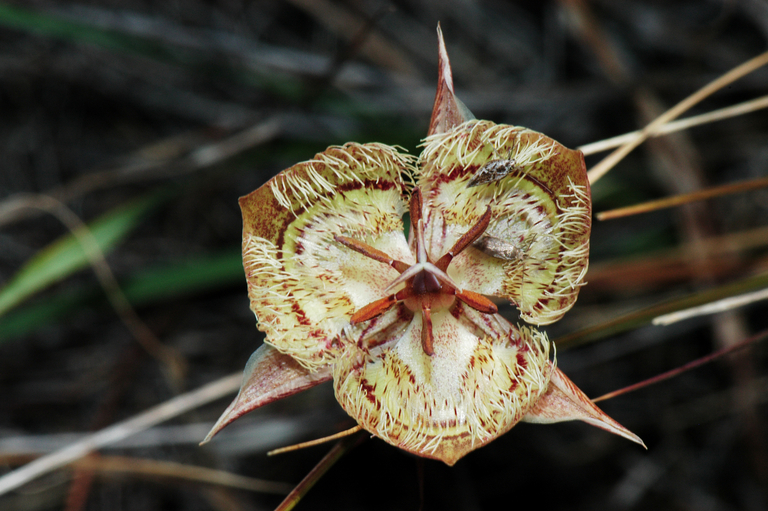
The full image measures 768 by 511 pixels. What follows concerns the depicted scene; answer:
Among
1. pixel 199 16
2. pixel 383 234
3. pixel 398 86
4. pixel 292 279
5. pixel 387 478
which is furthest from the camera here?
pixel 199 16

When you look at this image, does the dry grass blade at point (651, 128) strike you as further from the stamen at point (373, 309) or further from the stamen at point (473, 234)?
the stamen at point (373, 309)

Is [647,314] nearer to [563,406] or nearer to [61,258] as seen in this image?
[563,406]

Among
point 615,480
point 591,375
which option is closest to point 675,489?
point 615,480

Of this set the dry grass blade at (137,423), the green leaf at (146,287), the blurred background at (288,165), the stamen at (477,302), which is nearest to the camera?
the stamen at (477,302)

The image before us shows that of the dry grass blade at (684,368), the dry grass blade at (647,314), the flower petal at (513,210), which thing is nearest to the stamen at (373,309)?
the flower petal at (513,210)

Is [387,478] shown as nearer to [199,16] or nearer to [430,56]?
[430,56]

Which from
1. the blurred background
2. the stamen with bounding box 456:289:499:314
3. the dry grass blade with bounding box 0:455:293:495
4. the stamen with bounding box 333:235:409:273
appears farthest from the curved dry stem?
the stamen with bounding box 456:289:499:314

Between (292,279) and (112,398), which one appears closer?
(292,279)

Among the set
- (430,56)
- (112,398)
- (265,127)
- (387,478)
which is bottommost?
(387,478)
